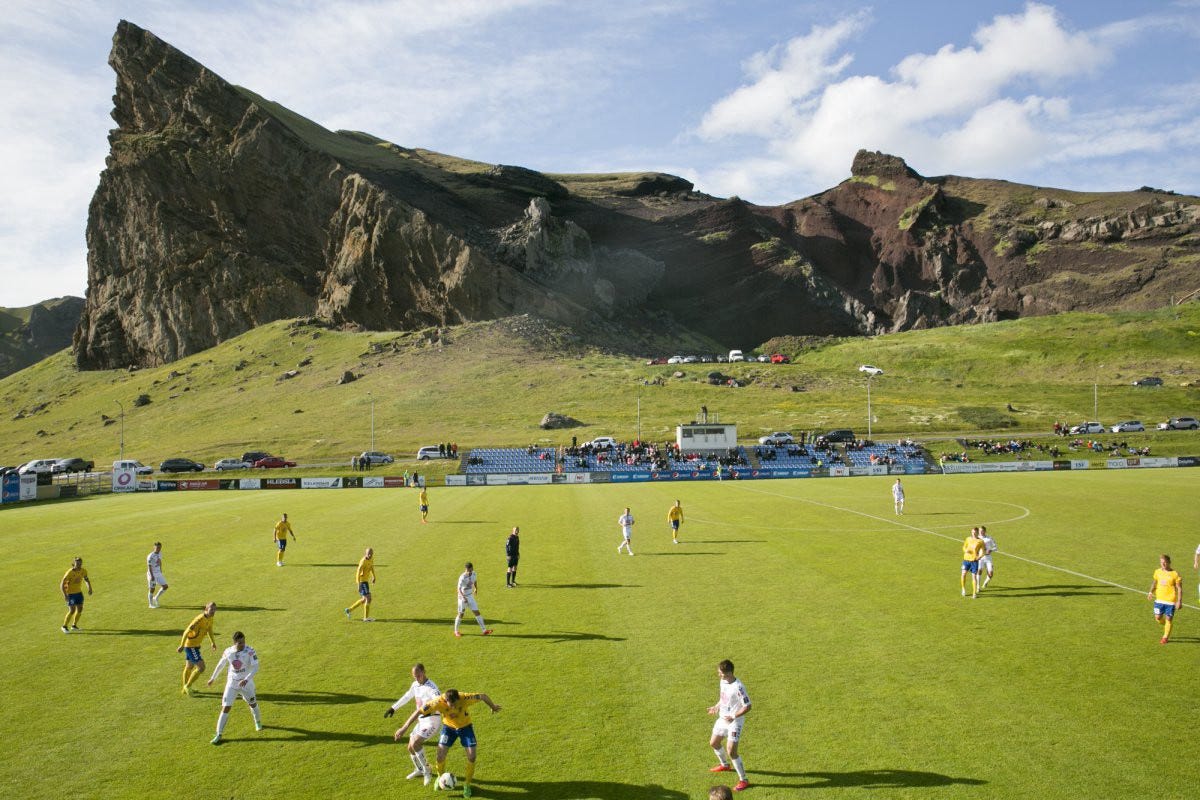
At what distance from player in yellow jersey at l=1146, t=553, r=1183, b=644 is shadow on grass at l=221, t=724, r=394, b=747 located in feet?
53.7

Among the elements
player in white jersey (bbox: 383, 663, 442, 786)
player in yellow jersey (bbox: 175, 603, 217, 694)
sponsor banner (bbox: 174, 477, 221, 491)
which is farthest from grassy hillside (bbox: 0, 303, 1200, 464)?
player in white jersey (bbox: 383, 663, 442, 786)

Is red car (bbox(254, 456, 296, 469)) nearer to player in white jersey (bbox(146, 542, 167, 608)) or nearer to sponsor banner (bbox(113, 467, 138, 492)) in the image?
sponsor banner (bbox(113, 467, 138, 492))

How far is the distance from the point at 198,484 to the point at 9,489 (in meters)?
15.4

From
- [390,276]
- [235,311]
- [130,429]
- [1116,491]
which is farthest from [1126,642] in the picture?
[235,311]

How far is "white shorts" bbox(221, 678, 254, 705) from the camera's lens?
12.8 meters

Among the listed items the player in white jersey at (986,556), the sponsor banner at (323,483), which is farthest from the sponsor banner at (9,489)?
the player in white jersey at (986,556)

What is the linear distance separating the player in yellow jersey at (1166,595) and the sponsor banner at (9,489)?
7081cm

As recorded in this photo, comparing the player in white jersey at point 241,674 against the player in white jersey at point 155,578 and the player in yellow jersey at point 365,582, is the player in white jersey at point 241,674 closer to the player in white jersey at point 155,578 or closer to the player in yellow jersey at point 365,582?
the player in yellow jersey at point 365,582

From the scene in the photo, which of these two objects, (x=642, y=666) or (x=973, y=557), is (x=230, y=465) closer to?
(x=642, y=666)

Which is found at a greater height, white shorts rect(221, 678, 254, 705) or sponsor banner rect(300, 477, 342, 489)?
white shorts rect(221, 678, 254, 705)

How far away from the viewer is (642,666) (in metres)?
15.9

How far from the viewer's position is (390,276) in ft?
540

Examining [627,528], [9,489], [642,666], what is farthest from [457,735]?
[9,489]

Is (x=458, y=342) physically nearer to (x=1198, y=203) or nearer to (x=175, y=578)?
(x=175, y=578)
